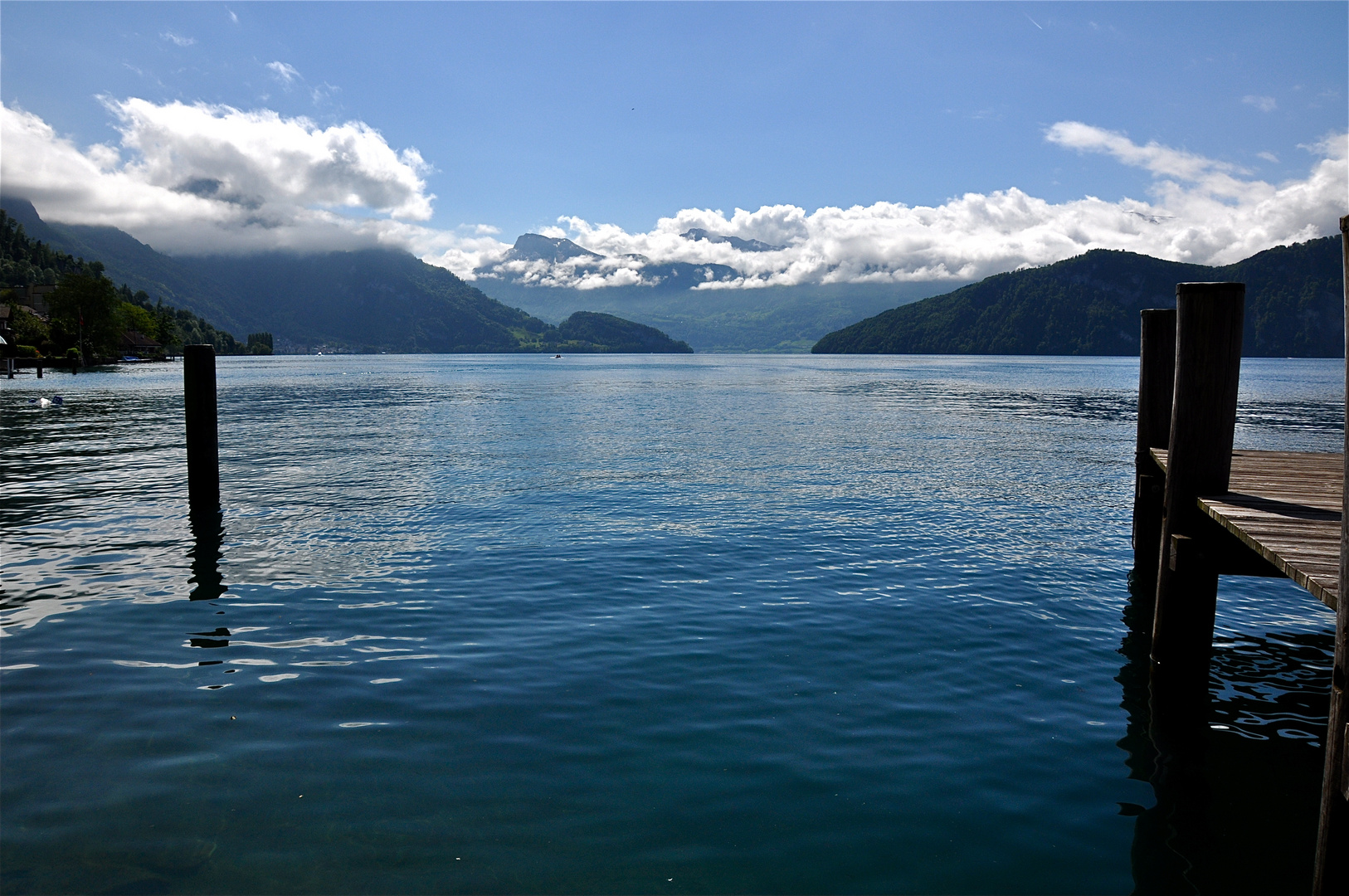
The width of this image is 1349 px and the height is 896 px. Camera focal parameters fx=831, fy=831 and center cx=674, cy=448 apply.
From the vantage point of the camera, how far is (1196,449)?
10.0m

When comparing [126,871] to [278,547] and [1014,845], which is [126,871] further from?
[278,547]

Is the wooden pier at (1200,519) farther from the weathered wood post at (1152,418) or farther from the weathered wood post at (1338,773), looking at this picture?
the weathered wood post at (1152,418)

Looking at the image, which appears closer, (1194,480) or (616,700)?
(616,700)

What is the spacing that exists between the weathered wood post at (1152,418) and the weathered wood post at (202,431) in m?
19.4

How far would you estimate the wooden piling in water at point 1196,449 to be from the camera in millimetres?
9688

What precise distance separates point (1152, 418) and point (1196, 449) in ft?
19.1

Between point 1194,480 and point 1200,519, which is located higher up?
point 1194,480

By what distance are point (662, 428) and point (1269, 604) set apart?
34.6 meters

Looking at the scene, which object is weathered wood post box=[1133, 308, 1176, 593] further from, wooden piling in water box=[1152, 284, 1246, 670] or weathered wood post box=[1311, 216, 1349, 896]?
weathered wood post box=[1311, 216, 1349, 896]

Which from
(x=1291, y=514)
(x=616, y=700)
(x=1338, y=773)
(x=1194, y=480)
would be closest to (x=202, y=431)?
(x=616, y=700)

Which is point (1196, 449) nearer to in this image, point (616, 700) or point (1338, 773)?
point (1338, 773)

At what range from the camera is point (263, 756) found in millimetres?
8172

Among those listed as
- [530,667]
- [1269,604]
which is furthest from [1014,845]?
[1269,604]

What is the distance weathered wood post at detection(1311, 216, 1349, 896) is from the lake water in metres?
1.32
